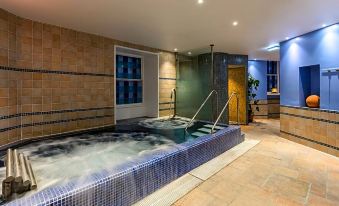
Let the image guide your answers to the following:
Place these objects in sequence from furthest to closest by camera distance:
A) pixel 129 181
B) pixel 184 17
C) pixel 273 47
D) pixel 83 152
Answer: pixel 273 47, pixel 184 17, pixel 83 152, pixel 129 181

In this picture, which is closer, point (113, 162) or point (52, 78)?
point (113, 162)

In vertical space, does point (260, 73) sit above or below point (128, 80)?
above

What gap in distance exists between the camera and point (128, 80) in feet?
19.4

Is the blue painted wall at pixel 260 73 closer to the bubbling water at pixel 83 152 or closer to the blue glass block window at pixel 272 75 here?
the blue glass block window at pixel 272 75

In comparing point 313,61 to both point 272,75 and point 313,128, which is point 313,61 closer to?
point 313,128

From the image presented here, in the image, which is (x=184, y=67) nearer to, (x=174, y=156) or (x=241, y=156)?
(x=241, y=156)

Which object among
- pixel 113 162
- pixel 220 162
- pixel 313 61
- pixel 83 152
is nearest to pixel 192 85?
pixel 313 61

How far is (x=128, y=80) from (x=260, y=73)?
17.5ft

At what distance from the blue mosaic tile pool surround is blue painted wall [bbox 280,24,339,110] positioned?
2530 millimetres

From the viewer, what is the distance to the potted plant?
7.16 metres

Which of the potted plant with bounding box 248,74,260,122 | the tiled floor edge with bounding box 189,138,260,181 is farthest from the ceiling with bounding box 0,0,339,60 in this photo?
the potted plant with bounding box 248,74,260,122

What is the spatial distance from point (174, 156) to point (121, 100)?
11.8 ft


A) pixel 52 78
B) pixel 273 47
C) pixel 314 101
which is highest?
pixel 273 47

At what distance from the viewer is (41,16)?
3.22 meters
